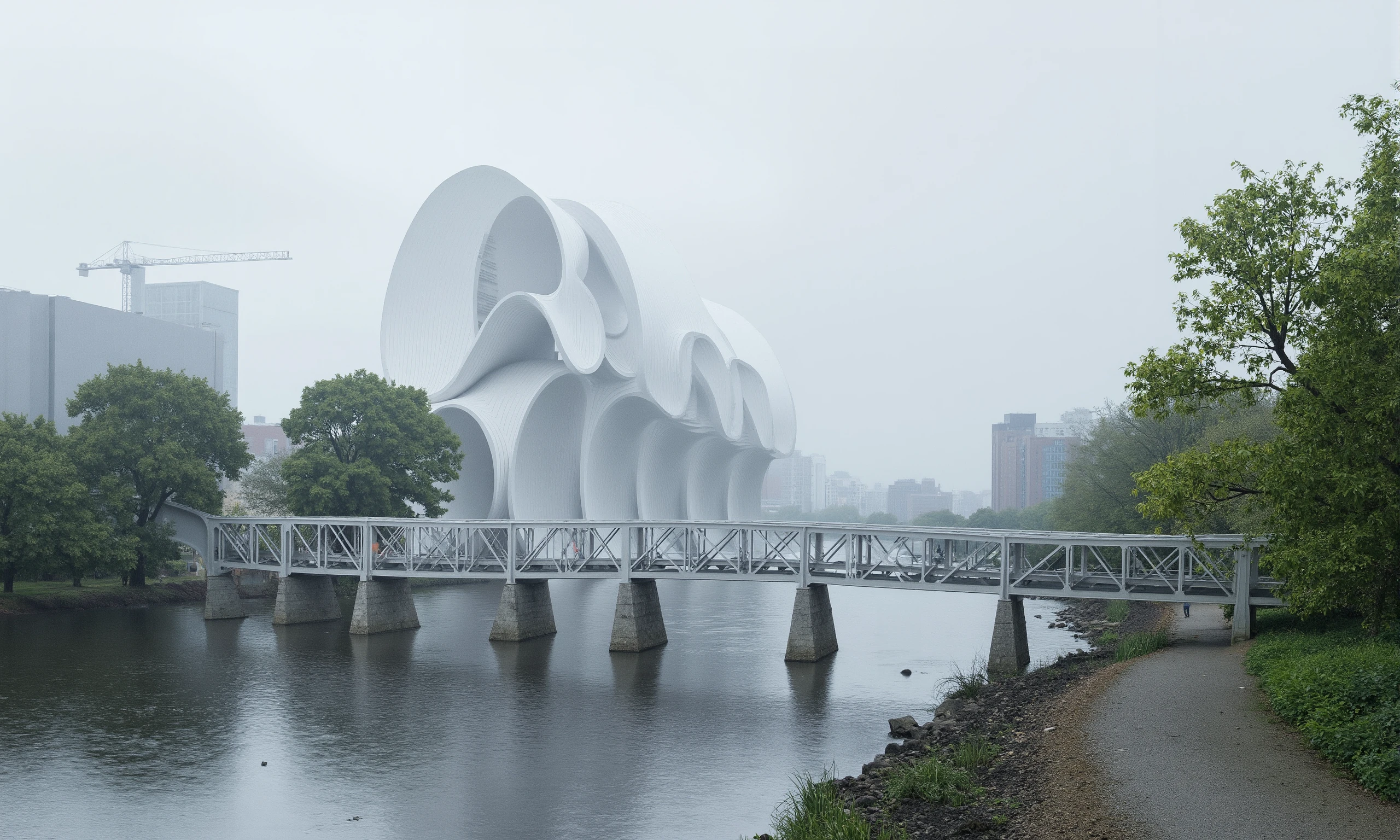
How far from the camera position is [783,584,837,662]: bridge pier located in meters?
33.1

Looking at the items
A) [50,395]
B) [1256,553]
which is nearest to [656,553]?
[1256,553]

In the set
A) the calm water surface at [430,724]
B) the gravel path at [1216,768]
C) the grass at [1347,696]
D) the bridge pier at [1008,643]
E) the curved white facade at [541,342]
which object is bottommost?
the calm water surface at [430,724]

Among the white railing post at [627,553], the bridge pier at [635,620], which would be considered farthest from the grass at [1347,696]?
the bridge pier at [635,620]

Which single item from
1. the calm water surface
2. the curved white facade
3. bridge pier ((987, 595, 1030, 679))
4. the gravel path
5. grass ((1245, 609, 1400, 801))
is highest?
the curved white facade

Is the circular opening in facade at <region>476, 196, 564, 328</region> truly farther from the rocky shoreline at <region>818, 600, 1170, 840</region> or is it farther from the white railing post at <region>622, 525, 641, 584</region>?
the rocky shoreline at <region>818, 600, 1170, 840</region>

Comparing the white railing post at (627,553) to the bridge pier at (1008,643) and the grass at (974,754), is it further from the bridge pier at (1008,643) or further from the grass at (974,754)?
the grass at (974,754)

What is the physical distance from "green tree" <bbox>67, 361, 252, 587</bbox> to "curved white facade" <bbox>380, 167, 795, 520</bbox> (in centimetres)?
1476

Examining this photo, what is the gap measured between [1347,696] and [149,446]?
148ft

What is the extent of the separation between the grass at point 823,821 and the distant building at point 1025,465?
136822 millimetres

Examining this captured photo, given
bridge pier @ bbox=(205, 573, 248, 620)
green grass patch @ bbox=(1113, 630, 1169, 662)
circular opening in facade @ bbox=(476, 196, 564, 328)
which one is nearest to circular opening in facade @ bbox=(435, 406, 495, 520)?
circular opening in facade @ bbox=(476, 196, 564, 328)

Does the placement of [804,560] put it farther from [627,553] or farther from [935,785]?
[935,785]

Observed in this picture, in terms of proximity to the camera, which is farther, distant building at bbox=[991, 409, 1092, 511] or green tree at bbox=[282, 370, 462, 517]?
distant building at bbox=[991, 409, 1092, 511]

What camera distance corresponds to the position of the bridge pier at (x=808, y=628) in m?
33.1

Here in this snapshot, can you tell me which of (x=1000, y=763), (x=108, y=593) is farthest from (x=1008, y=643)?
(x=108, y=593)
